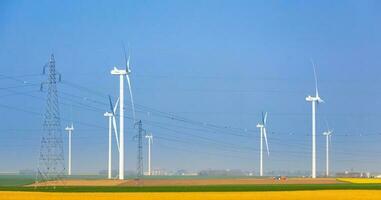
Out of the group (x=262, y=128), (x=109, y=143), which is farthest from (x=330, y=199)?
(x=262, y=128)

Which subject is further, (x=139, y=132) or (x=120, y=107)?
(x=120, y=107)

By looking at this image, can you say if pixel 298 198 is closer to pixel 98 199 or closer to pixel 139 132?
pixel 98 199

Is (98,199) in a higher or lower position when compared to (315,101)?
lower

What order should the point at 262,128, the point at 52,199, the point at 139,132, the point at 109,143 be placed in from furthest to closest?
1. the point at 262,128
2. the point at 109,143
3. the point at 139,132
4. the point at 52,199

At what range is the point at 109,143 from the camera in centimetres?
15550

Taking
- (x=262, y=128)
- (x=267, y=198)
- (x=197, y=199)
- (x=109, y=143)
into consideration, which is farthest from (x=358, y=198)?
(x=262, y=128)

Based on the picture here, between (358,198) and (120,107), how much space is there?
2381 inches

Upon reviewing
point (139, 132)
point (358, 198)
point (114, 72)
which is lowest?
point (358, 198)

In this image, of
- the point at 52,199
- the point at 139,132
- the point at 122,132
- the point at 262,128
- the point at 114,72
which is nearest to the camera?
the point at 52,199

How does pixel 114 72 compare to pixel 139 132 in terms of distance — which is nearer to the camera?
pixel 139 132

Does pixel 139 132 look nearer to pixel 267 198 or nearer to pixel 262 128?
pixel 267 198

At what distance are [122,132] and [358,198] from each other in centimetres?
5893

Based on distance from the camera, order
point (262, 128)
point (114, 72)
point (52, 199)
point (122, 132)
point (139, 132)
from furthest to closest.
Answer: point (262, 128) → point (114, 72) → point (122, 132) → point (139, 132) → point (52, 199)

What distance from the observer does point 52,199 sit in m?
62.8
